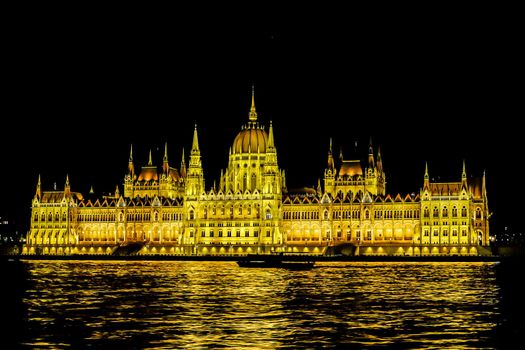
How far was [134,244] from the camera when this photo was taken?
15325 centimetres

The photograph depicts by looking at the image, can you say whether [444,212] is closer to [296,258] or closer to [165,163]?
[296,258]

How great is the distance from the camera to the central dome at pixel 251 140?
157000 mm

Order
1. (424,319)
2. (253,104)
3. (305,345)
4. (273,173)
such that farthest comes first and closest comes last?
(253,104) < (273,173) < (424,319) < (305,345)

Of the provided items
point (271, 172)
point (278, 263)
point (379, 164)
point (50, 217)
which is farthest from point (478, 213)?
point (50, 217)

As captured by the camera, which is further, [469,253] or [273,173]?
[273,173]

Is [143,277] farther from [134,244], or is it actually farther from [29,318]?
[134,244]

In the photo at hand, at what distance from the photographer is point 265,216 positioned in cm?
14712

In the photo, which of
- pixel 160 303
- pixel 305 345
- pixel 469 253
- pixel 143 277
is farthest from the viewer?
pixel 469 253

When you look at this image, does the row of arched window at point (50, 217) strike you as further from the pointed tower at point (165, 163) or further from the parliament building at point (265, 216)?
the pointed tower at point (165, 163)

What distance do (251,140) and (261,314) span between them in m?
112

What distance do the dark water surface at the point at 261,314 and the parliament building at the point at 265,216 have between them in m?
66.2

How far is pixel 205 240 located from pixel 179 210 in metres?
9.38

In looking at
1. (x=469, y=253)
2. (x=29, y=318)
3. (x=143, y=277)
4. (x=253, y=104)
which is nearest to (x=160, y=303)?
(x=29, y=318)

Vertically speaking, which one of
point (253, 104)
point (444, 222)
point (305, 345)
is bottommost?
point (305, 345)
